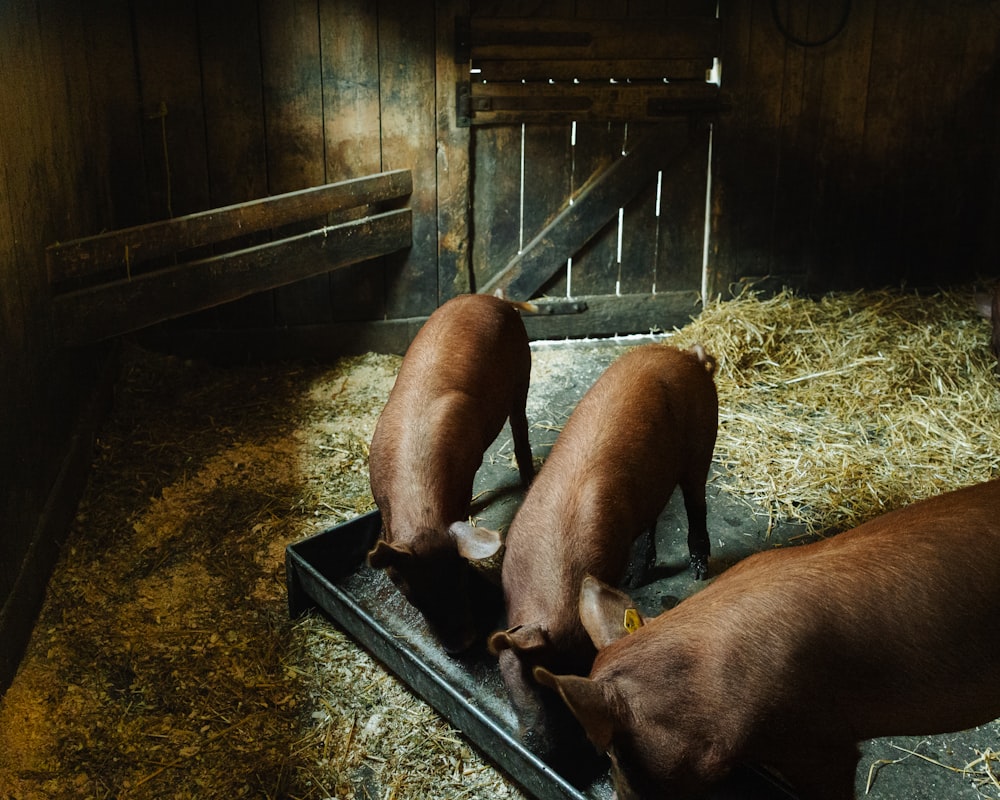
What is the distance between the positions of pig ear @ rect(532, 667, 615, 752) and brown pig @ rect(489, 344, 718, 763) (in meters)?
0.42

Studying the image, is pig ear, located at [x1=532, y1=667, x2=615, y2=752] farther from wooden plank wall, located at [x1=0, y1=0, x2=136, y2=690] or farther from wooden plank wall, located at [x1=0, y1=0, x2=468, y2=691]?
wooden plank wall, located at [x1=0, y1=0, x2=468, y2=691]

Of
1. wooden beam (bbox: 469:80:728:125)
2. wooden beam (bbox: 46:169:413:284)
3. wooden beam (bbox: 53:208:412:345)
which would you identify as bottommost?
wooden beam (bbox: 53:208:412:345)

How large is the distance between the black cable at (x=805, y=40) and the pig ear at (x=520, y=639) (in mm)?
4995

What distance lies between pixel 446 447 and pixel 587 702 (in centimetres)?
152

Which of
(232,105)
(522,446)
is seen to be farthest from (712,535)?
(232,105)

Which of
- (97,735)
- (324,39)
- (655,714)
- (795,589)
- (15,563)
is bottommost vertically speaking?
(97,735)

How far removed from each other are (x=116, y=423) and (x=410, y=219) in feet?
7.17

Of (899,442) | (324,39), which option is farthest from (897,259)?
(324,39)

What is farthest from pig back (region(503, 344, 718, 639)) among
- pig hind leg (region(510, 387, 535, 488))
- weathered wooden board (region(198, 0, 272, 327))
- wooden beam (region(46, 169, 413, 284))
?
weathered wooden board (region(198, 0, 272, 327))

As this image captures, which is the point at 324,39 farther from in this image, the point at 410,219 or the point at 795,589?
the point at 795,589

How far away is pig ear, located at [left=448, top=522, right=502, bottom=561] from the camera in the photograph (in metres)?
3.16

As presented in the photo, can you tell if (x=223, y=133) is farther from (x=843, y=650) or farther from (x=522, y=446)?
(x=843, y=650)

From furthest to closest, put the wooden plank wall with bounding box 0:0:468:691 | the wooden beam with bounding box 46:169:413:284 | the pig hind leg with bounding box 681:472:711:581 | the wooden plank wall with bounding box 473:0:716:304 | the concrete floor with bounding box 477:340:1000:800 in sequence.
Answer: the wooden plank wall with bounding box 473:0:716:304
the wooden beam with bounding box 46:169:413:284
the wooden plank wall with bounding box 0:0:468:691
the pig hind leg with bounding box 681:472:711:581
the concrete floor with bounding box 477:340:1000:800

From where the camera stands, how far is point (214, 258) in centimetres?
537
